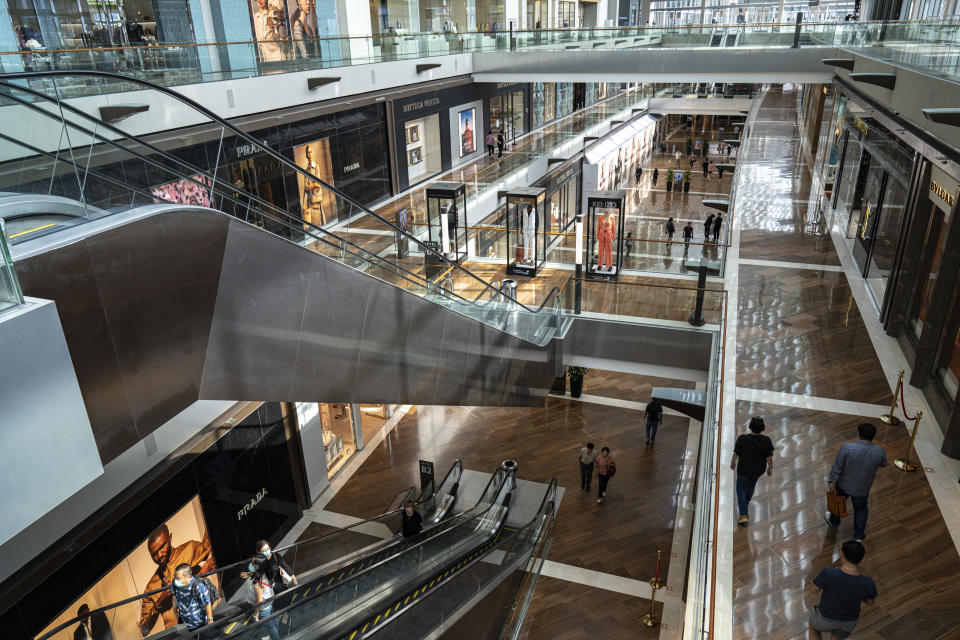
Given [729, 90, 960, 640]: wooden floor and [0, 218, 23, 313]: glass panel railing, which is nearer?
[0, 218, 23, 313]: glass panel railing

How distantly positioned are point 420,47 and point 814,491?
17.2 m

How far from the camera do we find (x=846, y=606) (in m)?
4.18

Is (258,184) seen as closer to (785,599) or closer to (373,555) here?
(373,555)

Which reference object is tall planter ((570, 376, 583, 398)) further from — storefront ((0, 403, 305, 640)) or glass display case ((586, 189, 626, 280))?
storefront ((0, 403, 305, 640))

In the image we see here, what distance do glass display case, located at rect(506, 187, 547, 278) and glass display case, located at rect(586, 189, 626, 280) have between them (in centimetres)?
111

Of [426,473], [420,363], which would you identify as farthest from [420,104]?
[420,363]

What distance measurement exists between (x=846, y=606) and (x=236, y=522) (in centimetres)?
801

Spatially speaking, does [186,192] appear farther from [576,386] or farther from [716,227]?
[716,227]

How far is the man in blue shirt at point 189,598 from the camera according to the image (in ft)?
16.8

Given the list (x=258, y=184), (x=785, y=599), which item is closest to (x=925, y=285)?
(x=785, y=599)

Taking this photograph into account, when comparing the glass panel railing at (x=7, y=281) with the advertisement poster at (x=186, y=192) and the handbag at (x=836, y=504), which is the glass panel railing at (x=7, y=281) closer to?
the advertisement poster at (x=186, y=192)

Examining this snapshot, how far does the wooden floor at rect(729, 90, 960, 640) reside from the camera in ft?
15.4

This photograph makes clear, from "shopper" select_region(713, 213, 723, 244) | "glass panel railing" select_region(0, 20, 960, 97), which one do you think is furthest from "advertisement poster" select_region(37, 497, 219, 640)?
"shopper" select_region(713, 213, 723, 244)

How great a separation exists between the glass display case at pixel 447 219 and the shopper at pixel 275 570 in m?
8.22
